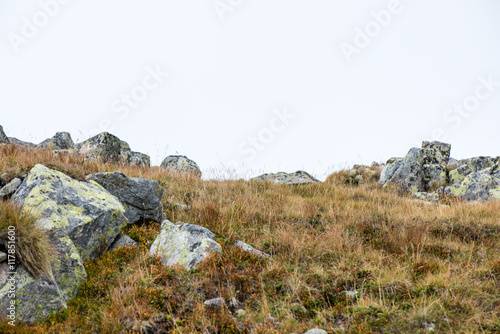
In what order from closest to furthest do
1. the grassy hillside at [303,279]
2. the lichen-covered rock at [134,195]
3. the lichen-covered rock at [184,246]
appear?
the grassy hillside at [303,279] → the lichen-covered rock at [184,246] → the lichen-covered rock at [134,195]

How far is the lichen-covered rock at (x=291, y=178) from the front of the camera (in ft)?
45.4

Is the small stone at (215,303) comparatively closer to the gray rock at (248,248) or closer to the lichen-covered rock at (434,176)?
the gray rock at (248,248)

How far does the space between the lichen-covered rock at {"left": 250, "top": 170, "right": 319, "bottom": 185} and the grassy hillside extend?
5036 mm

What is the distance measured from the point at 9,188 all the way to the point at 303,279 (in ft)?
20.8

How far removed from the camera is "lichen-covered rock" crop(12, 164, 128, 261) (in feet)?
18.2

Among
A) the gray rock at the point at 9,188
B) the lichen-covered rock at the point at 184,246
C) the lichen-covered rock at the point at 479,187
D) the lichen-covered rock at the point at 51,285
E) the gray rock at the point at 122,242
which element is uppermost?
the lichen-covered rock at the point at 479,187

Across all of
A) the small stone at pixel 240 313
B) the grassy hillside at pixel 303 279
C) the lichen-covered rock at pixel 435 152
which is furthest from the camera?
the lichen-covered rock at pixel 435 152

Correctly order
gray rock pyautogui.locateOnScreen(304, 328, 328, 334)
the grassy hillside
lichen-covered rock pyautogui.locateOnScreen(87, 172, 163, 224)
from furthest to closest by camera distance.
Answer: lichen-covered rock pyautogui.locateOnScreen(87, 172, 163, 224), the grassy hillside, gray rock pyautogui.locateOnScreen(304, 328, 328, 334)

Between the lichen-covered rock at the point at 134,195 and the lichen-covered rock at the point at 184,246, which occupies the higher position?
the lichen-covered rock at the point at 134,195

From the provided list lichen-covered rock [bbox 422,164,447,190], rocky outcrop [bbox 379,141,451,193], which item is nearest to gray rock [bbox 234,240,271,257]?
rocky outcrop [bbox 379,141,451,193]

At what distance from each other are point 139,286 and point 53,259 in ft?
4.67

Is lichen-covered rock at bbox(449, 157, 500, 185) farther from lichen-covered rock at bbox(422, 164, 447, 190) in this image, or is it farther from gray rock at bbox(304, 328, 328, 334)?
gray rock at bbox(304, 328, 328, 334)

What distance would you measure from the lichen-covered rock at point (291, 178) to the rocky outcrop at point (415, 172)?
4.24 m

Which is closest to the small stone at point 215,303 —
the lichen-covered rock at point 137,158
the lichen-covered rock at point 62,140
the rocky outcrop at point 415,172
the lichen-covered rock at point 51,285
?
the lichen-covered rock at point 51,285
